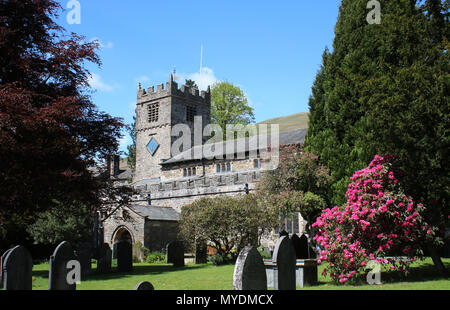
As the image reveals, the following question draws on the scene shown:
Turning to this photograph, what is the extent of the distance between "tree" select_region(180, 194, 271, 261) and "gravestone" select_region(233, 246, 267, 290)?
15737mm

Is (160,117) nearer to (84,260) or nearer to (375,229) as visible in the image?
(84,260)

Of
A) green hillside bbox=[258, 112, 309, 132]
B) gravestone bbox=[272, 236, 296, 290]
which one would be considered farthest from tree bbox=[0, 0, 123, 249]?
green hillside bbox=[258, 112, 309, 132]

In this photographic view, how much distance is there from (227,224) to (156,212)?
40.9 feet

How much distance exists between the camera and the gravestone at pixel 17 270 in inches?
280

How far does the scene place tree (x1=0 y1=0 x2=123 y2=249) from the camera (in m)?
11.3

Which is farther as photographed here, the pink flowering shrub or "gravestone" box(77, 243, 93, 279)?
"gravestone" box(77, 243, 93, 279)

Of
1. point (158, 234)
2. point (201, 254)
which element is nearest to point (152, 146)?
point (158, 234)

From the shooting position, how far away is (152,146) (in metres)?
47.8

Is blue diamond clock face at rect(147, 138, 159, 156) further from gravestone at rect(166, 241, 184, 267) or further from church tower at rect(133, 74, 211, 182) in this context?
gravestone at rect(166, 241, 184, 267)

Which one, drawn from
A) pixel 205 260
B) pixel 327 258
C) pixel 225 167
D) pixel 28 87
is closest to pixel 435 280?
pixel 327 258

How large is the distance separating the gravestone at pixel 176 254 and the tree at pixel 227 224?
2.47ft

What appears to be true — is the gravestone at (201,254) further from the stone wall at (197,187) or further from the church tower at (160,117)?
the church tower at (160,117)

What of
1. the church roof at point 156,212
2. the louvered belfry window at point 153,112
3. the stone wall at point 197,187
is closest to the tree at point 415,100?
the stone wall at point 197,187

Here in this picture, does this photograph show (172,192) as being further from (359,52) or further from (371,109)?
(371,109)
